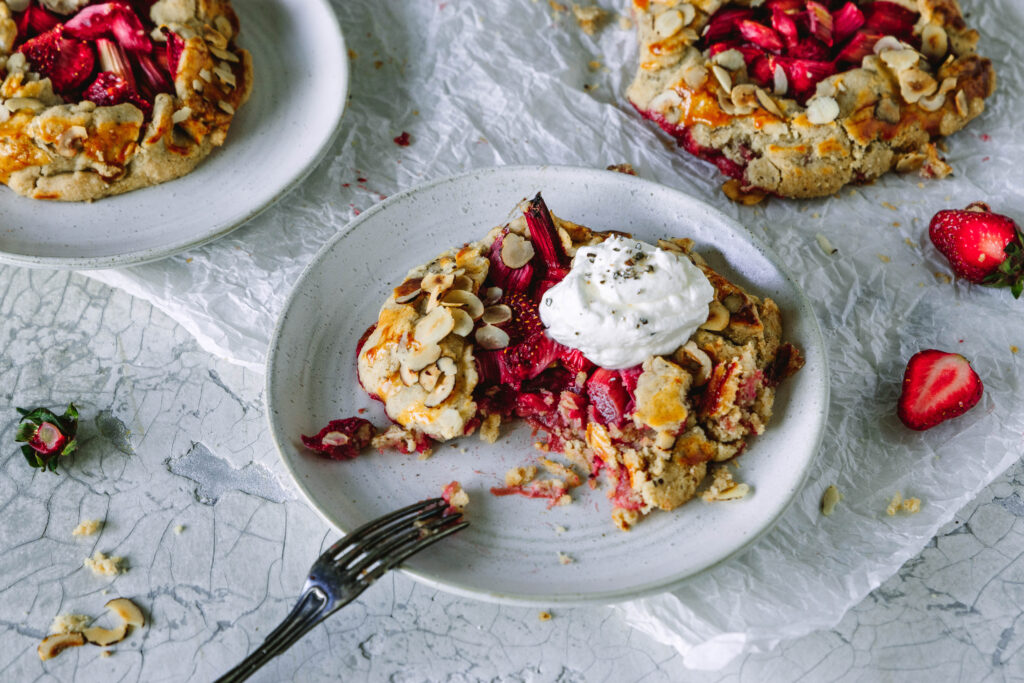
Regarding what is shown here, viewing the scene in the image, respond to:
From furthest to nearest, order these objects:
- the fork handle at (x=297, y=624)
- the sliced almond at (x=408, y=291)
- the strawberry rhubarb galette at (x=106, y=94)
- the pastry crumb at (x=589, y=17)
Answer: the pastry crumb at (x=589, y=17)
the strawberry rhubarb galette at (x=106, y=94)
the sliced almond at (x=408, y=291)
the fork handle at (x=297, y=624)

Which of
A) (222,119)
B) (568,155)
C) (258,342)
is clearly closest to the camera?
(258,342)

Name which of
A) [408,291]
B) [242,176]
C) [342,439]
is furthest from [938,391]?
[242,176]

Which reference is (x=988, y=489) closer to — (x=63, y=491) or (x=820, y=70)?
(x=820, y=70)

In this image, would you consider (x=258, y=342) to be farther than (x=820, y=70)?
No

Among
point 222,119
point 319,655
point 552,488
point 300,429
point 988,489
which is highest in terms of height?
point 222,119

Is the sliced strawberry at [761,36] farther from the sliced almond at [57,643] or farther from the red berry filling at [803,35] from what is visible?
the sliced almond at [57,643]

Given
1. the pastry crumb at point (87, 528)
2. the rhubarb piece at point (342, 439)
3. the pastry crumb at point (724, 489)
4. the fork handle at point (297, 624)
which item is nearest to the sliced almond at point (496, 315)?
the rhubarb piece at point (342, 439)

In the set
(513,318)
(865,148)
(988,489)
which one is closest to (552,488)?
(513,318)
